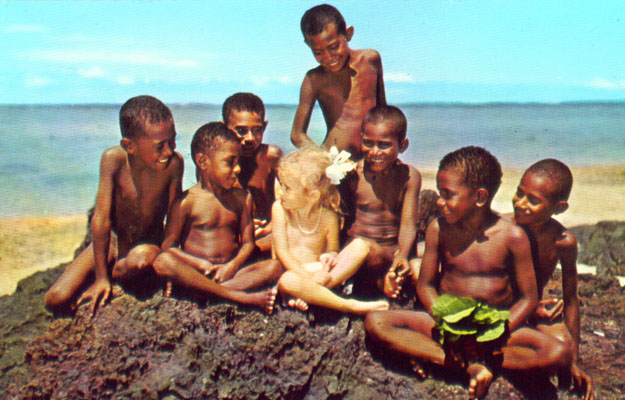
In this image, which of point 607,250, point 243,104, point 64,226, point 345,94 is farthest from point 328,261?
point 64,226

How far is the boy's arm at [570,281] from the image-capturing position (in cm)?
412

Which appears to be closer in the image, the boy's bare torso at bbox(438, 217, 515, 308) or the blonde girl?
the boy's bare torso at bbox(438, 217, 515, 308)

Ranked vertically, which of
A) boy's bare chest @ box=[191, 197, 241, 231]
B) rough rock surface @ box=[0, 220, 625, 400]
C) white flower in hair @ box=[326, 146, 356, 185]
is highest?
white flower in hair @ box=[326, 146, 356, 185]

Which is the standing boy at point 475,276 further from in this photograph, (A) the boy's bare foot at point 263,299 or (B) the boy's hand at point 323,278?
(A) the boy's bare foot at point 263,299

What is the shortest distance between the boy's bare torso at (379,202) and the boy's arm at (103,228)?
1714mm

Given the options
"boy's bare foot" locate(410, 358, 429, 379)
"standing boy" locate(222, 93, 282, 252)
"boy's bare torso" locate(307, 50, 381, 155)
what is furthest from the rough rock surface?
"boy's bare torso" locate(307, 50, 381, 155)

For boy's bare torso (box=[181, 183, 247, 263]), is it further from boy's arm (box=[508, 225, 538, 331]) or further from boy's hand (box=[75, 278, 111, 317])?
boy's arm (box=[508, 225, 538, 331])

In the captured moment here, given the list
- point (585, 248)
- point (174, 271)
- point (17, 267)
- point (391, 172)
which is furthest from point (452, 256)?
point (17, 267)

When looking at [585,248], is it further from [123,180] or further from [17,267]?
[17,267]

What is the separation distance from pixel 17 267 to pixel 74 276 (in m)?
5.39

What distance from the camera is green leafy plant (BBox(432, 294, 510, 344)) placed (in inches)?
151

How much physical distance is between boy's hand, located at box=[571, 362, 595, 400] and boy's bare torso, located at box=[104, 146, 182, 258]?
2963 millimetres

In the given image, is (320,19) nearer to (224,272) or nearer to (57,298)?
(224,272)

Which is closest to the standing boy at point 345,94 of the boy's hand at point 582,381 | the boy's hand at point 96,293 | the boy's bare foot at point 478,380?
the boy's hand at point 96,293
